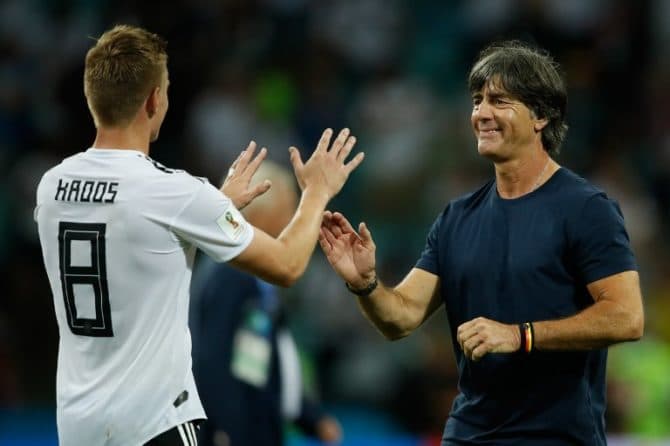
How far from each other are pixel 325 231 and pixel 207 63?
6.28 metres

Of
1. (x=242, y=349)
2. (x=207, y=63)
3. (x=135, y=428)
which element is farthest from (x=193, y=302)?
(x=207, y=63)

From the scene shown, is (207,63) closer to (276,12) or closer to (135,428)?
(276,12)

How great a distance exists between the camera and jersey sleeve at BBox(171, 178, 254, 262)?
395cm

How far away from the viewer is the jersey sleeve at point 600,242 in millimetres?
4129

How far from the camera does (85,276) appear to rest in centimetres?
397

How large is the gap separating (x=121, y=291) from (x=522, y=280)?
1319 millimetres

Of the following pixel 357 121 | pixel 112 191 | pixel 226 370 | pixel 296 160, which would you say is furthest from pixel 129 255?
pixel 357 121

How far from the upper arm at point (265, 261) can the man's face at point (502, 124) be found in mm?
861

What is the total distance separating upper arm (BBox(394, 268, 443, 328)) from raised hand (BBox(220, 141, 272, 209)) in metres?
0.66

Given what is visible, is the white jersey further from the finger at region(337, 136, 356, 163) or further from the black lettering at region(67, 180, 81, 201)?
the finger at region(337, 136, 356, 163)

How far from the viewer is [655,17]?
34.1ft

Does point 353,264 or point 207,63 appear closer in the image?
point 353,264

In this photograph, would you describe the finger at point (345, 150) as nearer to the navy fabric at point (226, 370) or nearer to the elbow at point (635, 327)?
the elbow at point (635, 327)

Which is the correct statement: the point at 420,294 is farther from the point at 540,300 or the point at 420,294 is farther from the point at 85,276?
the point at 85,276
